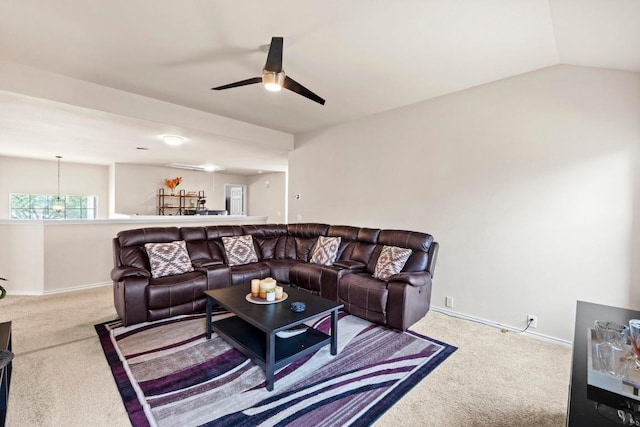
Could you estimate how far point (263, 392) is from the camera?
78.7 inches

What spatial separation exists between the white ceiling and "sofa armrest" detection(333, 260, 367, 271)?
2.16m

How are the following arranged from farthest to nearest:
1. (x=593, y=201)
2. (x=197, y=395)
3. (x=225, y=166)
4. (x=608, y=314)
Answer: (x=225, y=166) < (x=593, y=201) < (x=197, y=395) < (x=608, y=314)

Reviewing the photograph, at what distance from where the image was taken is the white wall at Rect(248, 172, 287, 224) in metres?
9.30

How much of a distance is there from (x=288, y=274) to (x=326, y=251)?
0.63m

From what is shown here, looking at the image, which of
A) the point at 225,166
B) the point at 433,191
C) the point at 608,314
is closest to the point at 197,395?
the point at 608,314

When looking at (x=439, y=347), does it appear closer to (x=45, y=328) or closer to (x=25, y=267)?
(x=45, y=328)

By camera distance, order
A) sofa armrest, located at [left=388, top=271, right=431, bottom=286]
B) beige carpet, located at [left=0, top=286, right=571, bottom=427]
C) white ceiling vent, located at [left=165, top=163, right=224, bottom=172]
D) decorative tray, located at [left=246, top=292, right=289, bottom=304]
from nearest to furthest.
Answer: beige carpet, located at [left=0, top=286, right=571, bottom=427]
decorative tray, located at [left=246, top=292, right=289, bottom=304]
sofa armrest, located at [left=388, top=271, right=431, bottom=286]
white ceiling vent, located at [left=165, top=163, right=224, bottom=172]

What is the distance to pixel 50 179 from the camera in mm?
7562

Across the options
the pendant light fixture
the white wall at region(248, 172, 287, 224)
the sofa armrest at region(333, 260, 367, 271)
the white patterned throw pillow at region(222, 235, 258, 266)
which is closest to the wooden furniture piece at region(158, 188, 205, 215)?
the white wall at region(248, 172, 287, 224)

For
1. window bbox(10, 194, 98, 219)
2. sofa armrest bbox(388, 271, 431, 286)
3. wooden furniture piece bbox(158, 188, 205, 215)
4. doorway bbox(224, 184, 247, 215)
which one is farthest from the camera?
doorway bbox(224, 184, 247, 215)

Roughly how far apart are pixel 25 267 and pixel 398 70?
538cm

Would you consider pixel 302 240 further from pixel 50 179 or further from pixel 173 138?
pixel 50 179

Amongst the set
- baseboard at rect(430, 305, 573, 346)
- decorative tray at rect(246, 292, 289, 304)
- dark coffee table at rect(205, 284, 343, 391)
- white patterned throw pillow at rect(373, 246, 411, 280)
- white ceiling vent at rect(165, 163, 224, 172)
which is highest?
white ceiling vent at rect(165, 163, 224, 172)

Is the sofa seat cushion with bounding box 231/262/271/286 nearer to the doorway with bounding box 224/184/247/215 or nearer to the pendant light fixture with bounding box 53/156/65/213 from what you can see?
the pendant light fixture with bounding box 53/156/65/213
